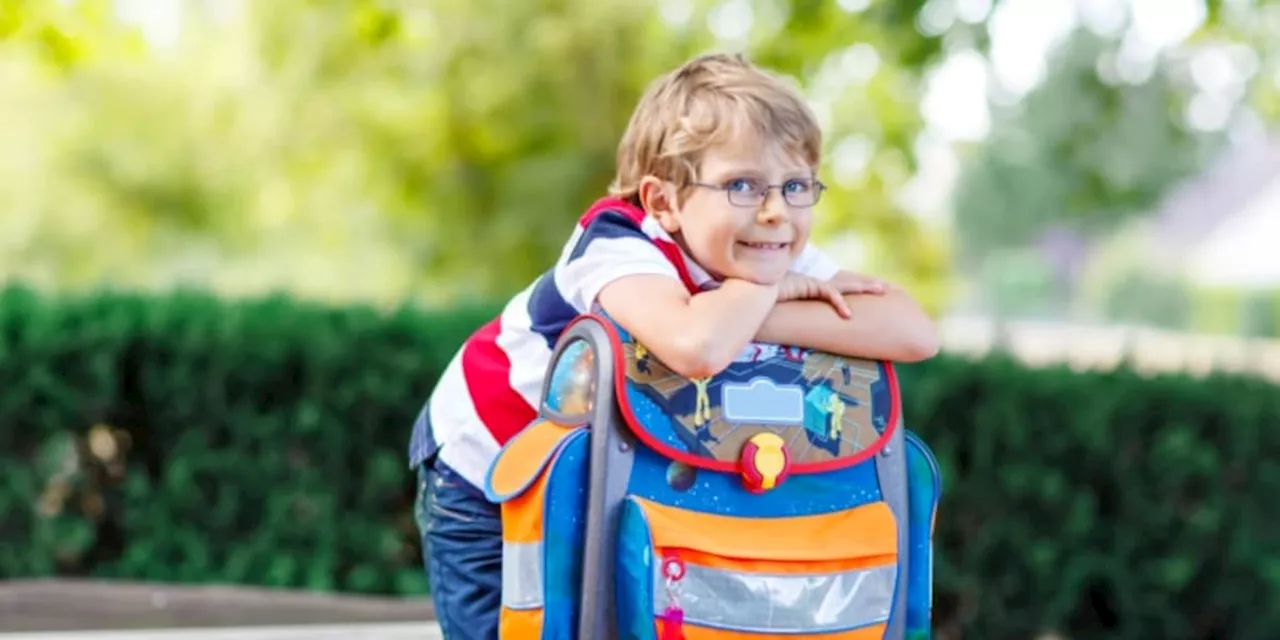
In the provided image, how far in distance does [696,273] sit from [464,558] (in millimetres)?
620

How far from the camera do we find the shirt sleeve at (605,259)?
206cm

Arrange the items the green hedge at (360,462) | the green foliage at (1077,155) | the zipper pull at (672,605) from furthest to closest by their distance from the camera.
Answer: the green foliage at (1077,155) → the green hedge at (360,462) → the zipper pull at (672,605)

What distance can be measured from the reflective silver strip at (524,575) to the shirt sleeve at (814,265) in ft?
2.03

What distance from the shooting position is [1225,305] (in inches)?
1364

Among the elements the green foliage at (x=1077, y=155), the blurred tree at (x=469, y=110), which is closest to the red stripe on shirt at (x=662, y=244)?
the blurred tree at (x=469, y=110)

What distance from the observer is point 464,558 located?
2.36 metres

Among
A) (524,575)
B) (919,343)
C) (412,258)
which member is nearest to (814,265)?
(919,343)

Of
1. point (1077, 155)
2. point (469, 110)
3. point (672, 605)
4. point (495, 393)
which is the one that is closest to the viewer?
point (672, 605)

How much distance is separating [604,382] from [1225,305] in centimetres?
3556

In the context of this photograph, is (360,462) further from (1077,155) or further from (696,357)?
(1077,155)

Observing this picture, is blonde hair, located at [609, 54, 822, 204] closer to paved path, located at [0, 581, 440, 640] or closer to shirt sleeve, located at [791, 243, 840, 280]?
shirt sleeve, located at [791, 243, 840, 280]

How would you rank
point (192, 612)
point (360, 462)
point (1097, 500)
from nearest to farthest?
point (192, 612) < point (360, 462) < point (1097, 500)

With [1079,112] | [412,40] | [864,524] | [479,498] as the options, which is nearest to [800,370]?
[864,524]

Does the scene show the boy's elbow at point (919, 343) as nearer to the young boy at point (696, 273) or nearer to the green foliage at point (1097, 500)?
the young boy at point (696, 273)
